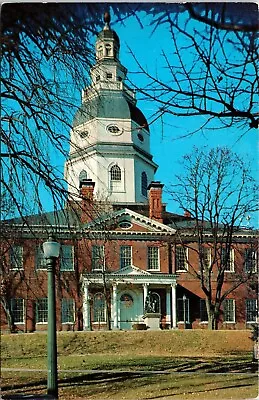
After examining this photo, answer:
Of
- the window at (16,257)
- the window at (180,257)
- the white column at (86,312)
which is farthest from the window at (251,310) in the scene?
the window at (16,257)

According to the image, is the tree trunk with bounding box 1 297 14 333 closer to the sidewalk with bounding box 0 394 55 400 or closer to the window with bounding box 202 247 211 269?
the sidewalk with bounding box 0 394 55 400

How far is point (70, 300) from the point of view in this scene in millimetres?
6410

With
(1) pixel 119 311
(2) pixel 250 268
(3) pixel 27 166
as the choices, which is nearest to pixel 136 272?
(1) pixel 119 311

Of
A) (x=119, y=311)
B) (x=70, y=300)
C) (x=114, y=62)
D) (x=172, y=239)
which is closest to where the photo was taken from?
(x=114, y=62)

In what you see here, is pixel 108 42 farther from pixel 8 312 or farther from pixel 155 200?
pixel 155 200

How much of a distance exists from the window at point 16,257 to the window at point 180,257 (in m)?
3.13

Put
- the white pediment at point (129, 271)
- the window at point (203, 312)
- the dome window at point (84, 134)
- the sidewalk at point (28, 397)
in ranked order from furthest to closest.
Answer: the window at point (203, 312) → the white pediment at point (129, 271) → the dome window at point (84, 134) → the sidewalk at point (28, 397)

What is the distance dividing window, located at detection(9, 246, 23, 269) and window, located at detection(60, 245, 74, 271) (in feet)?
1.08

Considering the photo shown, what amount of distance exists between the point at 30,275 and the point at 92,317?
73.5 inches

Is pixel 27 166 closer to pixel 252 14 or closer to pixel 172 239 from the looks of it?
pixel 252 14

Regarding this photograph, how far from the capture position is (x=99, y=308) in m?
7.55

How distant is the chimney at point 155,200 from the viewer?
21.2 ft

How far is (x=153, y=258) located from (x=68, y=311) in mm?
1984

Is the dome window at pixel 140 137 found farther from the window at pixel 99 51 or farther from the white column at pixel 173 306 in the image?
the white column at pixel 173 306
